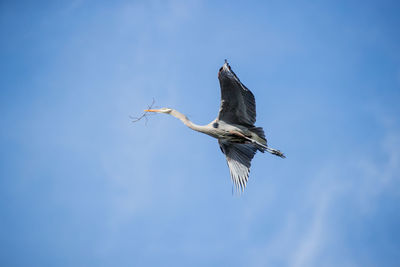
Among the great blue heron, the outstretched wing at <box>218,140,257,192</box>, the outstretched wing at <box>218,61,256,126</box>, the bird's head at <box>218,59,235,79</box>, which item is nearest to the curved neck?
the great blue heron

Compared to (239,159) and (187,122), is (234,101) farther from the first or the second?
(239,159)

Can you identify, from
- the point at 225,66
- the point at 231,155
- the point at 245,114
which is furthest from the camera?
the point at 231,155

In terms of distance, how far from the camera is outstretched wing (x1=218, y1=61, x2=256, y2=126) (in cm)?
1101

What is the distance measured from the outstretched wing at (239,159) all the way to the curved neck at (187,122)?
2.77 feet

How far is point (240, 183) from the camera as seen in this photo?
12156 millimetres

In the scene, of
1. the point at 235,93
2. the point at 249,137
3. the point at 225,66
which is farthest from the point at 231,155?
the point at 225,66

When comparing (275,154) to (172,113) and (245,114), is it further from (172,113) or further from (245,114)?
(172,113)

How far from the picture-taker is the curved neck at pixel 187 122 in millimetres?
12266

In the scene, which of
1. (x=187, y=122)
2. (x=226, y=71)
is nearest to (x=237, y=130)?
(x=187, y=122)

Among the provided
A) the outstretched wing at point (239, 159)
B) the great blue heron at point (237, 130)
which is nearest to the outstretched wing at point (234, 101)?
the great blue heron at point (237, 130)

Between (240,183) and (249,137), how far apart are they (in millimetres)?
1320

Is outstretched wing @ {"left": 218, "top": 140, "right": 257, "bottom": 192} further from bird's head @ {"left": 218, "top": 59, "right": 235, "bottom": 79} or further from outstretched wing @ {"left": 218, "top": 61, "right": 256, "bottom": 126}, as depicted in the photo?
bird's head @ {"left": 218, "top": 59, "right": 235, "bottom": 79}

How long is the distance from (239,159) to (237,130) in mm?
953

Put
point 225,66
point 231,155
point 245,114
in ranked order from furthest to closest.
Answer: point 231,155 → point 245,114 → point 225,66
